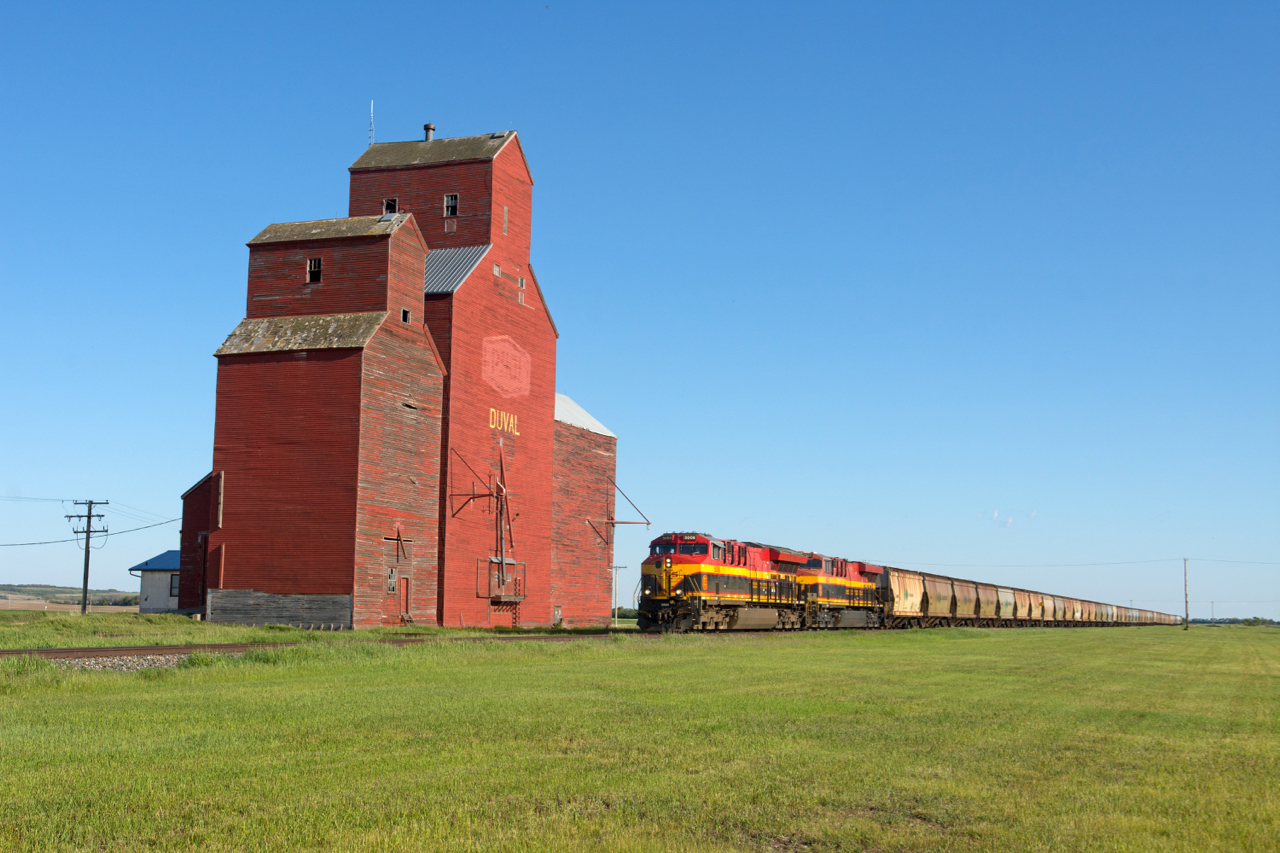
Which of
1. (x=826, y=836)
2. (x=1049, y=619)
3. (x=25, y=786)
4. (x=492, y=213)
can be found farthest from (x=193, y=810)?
(x=1049, y=619)

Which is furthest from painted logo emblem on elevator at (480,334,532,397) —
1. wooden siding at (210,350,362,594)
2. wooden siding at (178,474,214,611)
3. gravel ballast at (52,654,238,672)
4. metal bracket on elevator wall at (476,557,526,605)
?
gravel ballast at (52,654,238,672)

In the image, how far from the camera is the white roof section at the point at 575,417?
231ft

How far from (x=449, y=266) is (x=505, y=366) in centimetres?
638

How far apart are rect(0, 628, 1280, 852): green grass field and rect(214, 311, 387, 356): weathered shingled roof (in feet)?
87.8

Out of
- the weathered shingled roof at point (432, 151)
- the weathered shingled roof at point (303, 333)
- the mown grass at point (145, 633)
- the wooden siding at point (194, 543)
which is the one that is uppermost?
the weathered shingled roof at point (432, 151)

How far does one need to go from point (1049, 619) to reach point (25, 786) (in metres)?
97.8

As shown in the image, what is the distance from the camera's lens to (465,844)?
27.0 ft

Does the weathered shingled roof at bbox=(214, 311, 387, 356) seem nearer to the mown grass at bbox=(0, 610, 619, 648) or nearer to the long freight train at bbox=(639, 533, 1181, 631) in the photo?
the mown grass at bbox=(0, 610, 619, 648)

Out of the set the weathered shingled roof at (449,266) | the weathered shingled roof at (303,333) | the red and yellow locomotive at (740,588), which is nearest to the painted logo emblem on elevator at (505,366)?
the weathered shingled roof at (449,266)

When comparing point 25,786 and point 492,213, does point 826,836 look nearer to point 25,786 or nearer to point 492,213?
point 25,786

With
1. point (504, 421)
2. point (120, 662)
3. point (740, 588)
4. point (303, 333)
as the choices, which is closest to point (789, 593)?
point (740, 588)

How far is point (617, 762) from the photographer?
11.8 m

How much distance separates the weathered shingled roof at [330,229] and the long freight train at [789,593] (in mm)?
20570

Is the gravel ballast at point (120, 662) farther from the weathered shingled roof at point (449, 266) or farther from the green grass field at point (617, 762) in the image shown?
the weathered shingled roof at point (449, 266)
